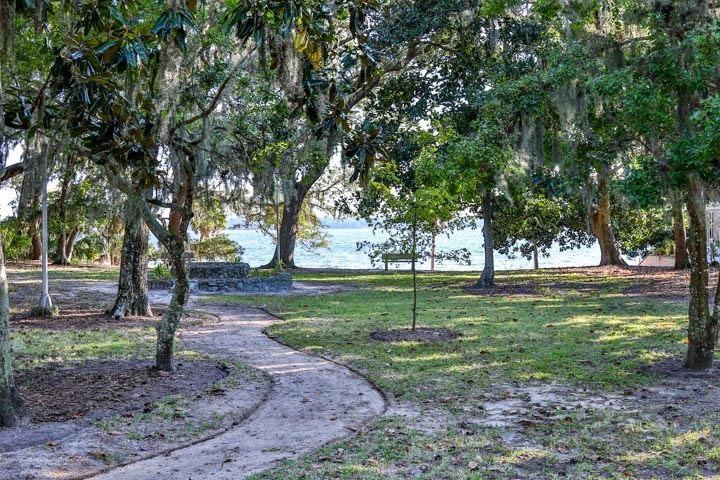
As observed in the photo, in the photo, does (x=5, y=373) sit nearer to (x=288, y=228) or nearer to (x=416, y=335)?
(x=416, y=335)

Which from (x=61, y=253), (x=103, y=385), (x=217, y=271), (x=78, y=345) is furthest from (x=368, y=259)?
(x=103, y=385)

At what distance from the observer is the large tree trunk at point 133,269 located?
1126 cm

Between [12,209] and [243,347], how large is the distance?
2061cm

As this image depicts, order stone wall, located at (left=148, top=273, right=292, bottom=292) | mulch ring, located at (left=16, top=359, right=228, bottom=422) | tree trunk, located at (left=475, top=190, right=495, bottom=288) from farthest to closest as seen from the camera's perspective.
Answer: tree trunk, located at (left=475, top=190, right=495, bottom=288), stone wall, located at (left=148, top=273, right=292, bottom=292), mulch ring, located at (left=16, top=359, right=228, bottom=422)

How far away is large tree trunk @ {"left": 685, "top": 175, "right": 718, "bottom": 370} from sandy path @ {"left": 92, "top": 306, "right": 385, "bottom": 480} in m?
3.47

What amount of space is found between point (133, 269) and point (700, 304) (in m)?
8.64

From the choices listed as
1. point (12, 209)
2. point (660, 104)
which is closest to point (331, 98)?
point (660, 104)

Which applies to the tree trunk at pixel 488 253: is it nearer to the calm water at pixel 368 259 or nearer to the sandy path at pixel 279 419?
the calm water at pixel 368 259

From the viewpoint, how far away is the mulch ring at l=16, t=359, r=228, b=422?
5.84 m

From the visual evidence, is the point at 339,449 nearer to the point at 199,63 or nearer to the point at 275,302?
the point at 199,63

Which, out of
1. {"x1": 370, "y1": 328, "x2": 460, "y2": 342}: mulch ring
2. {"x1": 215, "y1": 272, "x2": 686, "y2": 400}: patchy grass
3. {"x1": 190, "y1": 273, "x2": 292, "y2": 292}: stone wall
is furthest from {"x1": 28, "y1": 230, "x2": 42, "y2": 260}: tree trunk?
{"x1": 370, "y1": 328, "x2": 460, "y2": 342}: mulch ring

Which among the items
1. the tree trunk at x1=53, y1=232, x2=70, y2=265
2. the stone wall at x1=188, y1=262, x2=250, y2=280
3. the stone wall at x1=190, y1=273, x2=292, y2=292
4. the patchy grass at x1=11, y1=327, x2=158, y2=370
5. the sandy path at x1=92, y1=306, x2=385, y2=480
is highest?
the tree trunk at x1=53, y1=232, x2=70, y2=265

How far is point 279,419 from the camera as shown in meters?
5.74

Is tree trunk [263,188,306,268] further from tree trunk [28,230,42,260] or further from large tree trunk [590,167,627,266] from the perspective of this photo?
large tree trunk [590,167,627,266]
